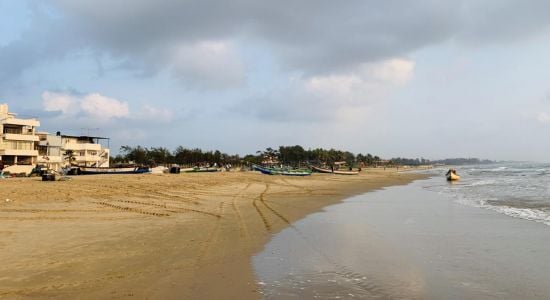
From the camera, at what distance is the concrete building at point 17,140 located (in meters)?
69.4

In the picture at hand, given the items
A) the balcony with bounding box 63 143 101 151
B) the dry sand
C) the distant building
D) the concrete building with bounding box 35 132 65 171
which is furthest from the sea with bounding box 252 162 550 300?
the balcony with bounding box 63 143 101 151

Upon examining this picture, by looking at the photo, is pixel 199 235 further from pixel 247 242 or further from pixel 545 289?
pixel 545 289

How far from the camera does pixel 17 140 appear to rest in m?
71.6

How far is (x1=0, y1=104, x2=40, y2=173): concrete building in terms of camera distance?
69.4m

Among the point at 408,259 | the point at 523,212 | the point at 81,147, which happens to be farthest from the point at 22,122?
the point at 408,259

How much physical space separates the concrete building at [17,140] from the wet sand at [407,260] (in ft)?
223

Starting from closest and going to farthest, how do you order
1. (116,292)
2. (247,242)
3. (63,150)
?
(116,292) < (247,242) < (63,150)

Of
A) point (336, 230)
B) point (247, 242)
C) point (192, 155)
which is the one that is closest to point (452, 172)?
point (336, 230)

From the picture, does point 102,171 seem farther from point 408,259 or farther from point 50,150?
point 408,259

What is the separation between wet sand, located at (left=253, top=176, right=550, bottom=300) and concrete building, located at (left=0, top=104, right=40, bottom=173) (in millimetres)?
67980

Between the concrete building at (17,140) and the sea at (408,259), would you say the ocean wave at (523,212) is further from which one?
the concrete building at (17,140)

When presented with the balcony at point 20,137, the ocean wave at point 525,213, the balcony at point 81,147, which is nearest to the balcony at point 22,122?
the balcony at point 20,137

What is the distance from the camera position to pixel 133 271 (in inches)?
336

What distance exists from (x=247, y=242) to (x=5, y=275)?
6314 mm
